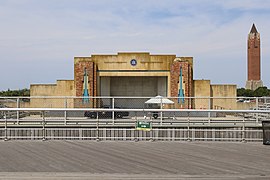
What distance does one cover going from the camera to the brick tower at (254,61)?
448 feet

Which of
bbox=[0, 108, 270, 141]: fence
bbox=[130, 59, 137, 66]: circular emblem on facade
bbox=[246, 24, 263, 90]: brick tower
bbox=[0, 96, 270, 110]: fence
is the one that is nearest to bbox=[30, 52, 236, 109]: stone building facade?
bbox=[130, 59, 137, 66]: circular emblem on facade

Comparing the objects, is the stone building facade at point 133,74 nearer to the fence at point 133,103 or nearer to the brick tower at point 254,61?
the fence at point 133,103

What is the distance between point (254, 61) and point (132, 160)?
13118 centimetres

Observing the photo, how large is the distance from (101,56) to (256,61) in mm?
101105

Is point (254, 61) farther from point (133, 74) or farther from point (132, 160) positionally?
point (132, 160)

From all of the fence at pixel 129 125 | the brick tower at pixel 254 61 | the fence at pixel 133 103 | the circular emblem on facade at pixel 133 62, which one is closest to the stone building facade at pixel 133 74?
the circular emblem on facade at pixel 133 62

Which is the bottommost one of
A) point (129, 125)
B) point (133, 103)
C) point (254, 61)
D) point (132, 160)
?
point (132, 160)

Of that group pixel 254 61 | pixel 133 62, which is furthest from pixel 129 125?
pixel 254 61

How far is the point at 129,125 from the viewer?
20375 mm

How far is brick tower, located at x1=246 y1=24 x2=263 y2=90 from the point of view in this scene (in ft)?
448

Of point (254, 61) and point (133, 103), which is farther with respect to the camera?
point (254, 61)

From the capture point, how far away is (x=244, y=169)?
10367 millimetres

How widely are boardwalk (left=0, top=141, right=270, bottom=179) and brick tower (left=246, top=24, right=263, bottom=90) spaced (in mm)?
126650

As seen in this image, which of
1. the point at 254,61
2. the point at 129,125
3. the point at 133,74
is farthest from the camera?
the point at 254,61
